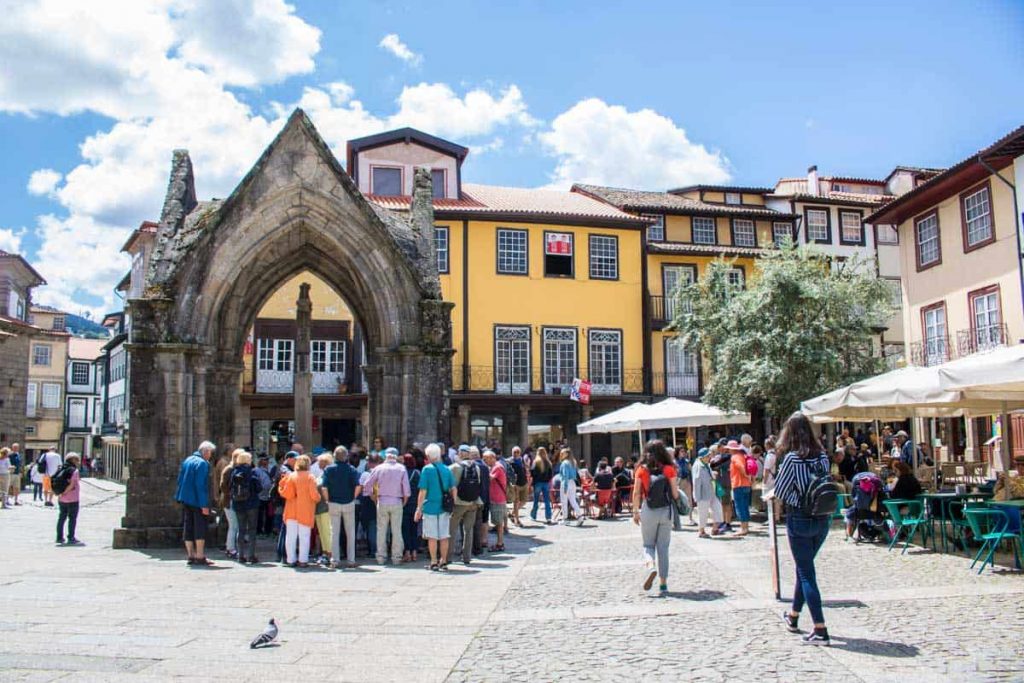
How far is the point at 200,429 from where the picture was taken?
46.8 feet

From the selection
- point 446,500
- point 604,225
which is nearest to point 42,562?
point 446,500

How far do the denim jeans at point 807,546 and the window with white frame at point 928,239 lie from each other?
22.4 m

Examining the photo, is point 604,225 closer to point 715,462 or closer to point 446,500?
point 715,462

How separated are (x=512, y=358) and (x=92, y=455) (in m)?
41.7

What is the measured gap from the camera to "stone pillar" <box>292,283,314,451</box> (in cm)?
1589

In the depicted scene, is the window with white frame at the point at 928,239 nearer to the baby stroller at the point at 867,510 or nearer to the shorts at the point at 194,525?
the baby stroller at the point at 867,510

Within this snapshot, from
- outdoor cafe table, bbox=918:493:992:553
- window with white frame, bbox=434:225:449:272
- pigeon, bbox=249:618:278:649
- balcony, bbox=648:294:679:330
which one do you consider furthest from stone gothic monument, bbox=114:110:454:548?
balcony, bbox=648:294:679:330

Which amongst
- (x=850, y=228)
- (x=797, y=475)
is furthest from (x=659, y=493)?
(x=850, y=228)

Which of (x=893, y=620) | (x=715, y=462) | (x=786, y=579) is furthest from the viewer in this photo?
(x=715, y=462)

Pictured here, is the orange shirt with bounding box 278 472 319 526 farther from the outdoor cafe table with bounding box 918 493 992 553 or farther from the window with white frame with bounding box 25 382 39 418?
the window with white frame with bounding box 25 382 39 418

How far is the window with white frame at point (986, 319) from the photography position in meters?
23.5

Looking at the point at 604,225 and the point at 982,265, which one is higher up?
the point at 604,225

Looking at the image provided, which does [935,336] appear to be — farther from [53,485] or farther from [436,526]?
[53,485]

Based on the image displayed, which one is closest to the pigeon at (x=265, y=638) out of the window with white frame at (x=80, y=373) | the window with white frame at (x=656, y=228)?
the window with white frame at (x=656, y=228)
